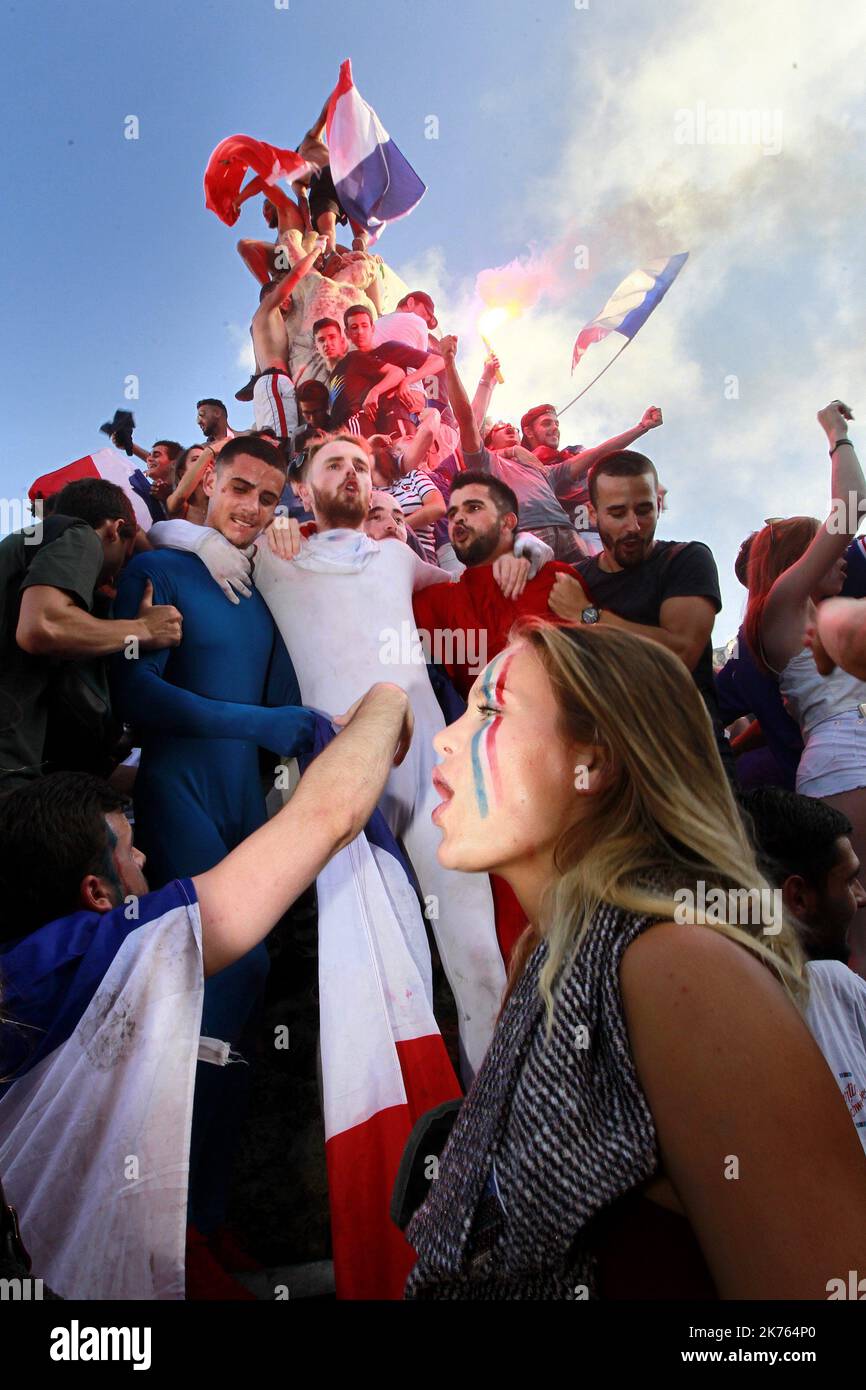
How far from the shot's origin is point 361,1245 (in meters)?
2.09

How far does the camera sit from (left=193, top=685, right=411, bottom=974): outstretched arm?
77.2 inches

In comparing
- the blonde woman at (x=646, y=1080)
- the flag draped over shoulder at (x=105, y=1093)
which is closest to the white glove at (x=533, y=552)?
the blonde woman at (x=646, y=1080)

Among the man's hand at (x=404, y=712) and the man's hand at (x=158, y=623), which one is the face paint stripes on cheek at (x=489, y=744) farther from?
the man's hand at (x=158, y=623)

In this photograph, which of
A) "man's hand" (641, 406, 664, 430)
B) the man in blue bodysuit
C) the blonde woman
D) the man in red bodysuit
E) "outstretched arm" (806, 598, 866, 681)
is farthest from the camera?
"man's hand" (641, 406, 664, 430)

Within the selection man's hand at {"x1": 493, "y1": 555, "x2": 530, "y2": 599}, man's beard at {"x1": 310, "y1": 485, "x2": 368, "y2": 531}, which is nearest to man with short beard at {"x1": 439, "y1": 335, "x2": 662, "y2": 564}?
man's hand at {"x1": 493, "y1": 555, "x2": 530, "y2": 599}

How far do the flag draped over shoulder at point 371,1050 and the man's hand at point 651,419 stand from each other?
152 centimetres

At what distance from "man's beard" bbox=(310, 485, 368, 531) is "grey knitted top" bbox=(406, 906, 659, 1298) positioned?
1.78 meters

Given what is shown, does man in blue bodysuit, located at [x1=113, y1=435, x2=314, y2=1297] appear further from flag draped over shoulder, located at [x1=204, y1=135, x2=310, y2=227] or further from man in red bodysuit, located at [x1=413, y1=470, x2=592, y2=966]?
flag draped over shoulder, located at [x1=204, y1=135, x2=310, y2=227]

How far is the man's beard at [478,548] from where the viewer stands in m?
3.02

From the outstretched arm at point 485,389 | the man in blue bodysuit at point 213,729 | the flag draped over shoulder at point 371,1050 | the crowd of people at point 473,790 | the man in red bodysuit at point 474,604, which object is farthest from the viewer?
the outstretched arm at point 485,389

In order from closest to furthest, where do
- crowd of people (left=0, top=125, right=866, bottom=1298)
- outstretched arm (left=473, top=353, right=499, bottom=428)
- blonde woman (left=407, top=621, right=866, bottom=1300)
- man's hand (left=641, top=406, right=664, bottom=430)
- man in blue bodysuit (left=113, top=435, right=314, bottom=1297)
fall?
blonde woman (left=407, top=621, right=866, bottom=1300) < crowd of people (left=0, top=125, right=866, bottom=1298) < man in blue bodysuit (left=113, top=435, right=314, bottom=1297) < man's hand (left=641, top=406, right=664, bottom=430) < outstretched arm (left=473, top=353, right=499, bottom=428)

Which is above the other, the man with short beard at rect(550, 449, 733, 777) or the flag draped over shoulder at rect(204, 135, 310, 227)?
the flag draped over shoulder at rect(204, 135, 310, 227)
